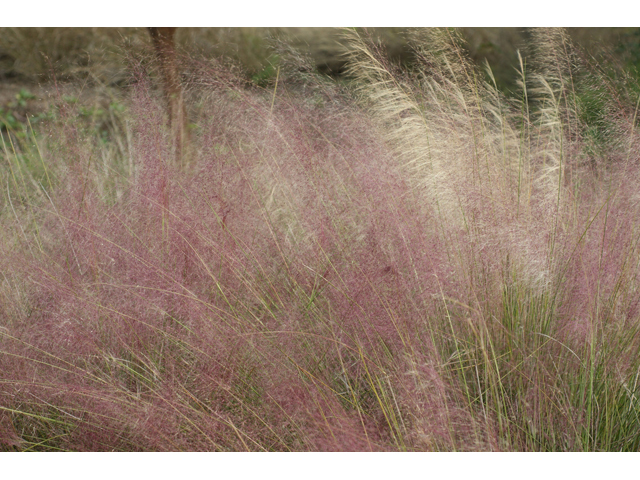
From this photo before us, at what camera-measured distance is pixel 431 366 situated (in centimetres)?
149

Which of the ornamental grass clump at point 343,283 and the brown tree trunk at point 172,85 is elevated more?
the brown tree trunk at point 172,85

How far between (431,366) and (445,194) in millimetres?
717

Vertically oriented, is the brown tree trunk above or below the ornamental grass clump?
above

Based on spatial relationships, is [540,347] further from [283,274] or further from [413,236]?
[283,274]

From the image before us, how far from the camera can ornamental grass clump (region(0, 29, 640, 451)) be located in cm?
160

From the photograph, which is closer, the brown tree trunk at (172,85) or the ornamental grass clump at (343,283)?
the ornamental grass clump at (343,283)

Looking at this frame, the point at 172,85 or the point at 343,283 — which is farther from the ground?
the point at 172,85

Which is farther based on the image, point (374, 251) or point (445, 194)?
point (445, 194)

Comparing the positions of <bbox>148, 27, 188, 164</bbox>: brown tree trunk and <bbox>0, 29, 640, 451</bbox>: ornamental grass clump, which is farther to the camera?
<bbox>148, 27, 188, 164</bbox>: brown tree trunk

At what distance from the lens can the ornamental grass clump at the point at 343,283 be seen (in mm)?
1601

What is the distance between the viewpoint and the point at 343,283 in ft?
5.76

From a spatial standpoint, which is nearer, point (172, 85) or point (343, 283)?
point (343, 283)

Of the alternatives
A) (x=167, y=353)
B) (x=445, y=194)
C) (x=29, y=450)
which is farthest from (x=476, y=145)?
(x=29, y=450)

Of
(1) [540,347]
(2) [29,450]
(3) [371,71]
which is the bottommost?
(2) [29,450]
